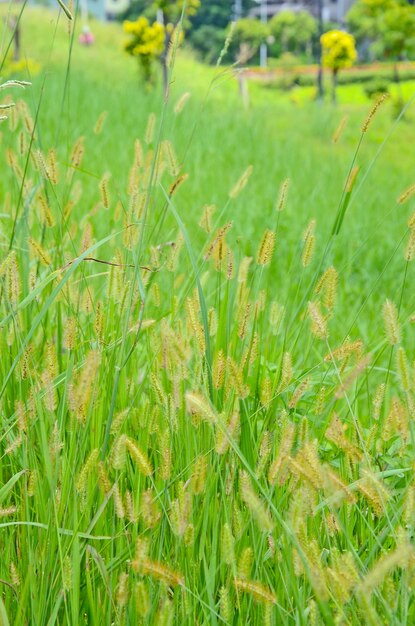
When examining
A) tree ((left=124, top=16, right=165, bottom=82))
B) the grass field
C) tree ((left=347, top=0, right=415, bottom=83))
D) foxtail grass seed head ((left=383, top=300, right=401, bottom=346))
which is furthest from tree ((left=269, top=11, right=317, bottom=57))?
foxtail grass seed head ((left=383, top=300, right=401, bottom=346))

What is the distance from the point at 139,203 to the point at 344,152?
703 centimetres

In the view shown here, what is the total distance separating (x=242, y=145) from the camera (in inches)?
277

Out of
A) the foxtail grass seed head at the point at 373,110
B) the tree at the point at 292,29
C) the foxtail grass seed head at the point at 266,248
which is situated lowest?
the foxtail grass seed head at the point at 266,248

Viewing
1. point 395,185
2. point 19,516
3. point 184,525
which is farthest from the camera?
point 395,185

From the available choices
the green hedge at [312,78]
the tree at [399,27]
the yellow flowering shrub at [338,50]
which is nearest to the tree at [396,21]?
the tree at [399,27]

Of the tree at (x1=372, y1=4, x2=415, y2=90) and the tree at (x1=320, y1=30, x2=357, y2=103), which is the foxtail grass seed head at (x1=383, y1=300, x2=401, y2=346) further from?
the tree at (x1=372, y1=4, x2=415, y2=90)

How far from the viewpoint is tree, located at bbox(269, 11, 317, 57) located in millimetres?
31234

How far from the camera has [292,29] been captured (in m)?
31.9

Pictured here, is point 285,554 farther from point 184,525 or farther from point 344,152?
point 344,152

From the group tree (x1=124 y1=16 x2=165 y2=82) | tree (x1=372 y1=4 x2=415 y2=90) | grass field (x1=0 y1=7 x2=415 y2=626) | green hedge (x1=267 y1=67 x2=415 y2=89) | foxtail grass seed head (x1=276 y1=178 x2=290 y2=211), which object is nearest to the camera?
grass field (x1=0 y1=7 x2=415 y2=626)

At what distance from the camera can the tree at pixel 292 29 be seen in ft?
102

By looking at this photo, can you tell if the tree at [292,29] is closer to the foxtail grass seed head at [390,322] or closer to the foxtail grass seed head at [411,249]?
the foxtail grass seed head at [411,249]

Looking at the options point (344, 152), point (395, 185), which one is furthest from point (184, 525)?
point (344, 152)

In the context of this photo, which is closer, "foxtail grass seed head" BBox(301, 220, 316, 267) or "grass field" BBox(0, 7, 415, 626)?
"grass field" BBox(0, 7, 415, 626)
